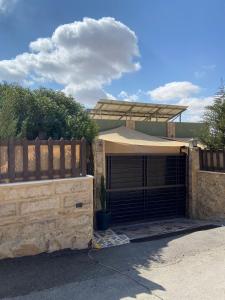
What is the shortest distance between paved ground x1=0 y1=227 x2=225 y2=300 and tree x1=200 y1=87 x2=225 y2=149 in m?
7.59

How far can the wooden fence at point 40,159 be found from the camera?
8.06 m

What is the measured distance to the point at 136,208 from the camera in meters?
15.5

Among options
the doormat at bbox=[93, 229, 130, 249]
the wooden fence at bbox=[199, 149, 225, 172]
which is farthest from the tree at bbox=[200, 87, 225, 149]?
the doormat at bbox=[93, 229, 130, 249]

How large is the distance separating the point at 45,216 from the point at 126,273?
277cm

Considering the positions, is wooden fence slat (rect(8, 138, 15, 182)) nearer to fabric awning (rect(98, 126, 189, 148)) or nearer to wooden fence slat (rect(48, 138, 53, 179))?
wooden fence slat (rect(48, 138, 53, 179))

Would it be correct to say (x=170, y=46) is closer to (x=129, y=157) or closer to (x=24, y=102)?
(x=129, y=157)

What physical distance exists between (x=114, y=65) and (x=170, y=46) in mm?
5693

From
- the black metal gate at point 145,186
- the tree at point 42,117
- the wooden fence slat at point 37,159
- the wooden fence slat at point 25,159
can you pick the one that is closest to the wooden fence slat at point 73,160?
the wooden fence slat at point 37,159

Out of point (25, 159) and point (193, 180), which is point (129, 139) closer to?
point (193, 180)

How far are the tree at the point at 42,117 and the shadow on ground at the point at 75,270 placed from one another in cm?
466

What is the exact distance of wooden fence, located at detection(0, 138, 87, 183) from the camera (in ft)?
26.5

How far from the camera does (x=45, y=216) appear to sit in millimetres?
8516

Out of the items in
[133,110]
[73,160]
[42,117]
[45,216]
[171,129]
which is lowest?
[45,216]

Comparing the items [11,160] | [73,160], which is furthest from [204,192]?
[11,160]
